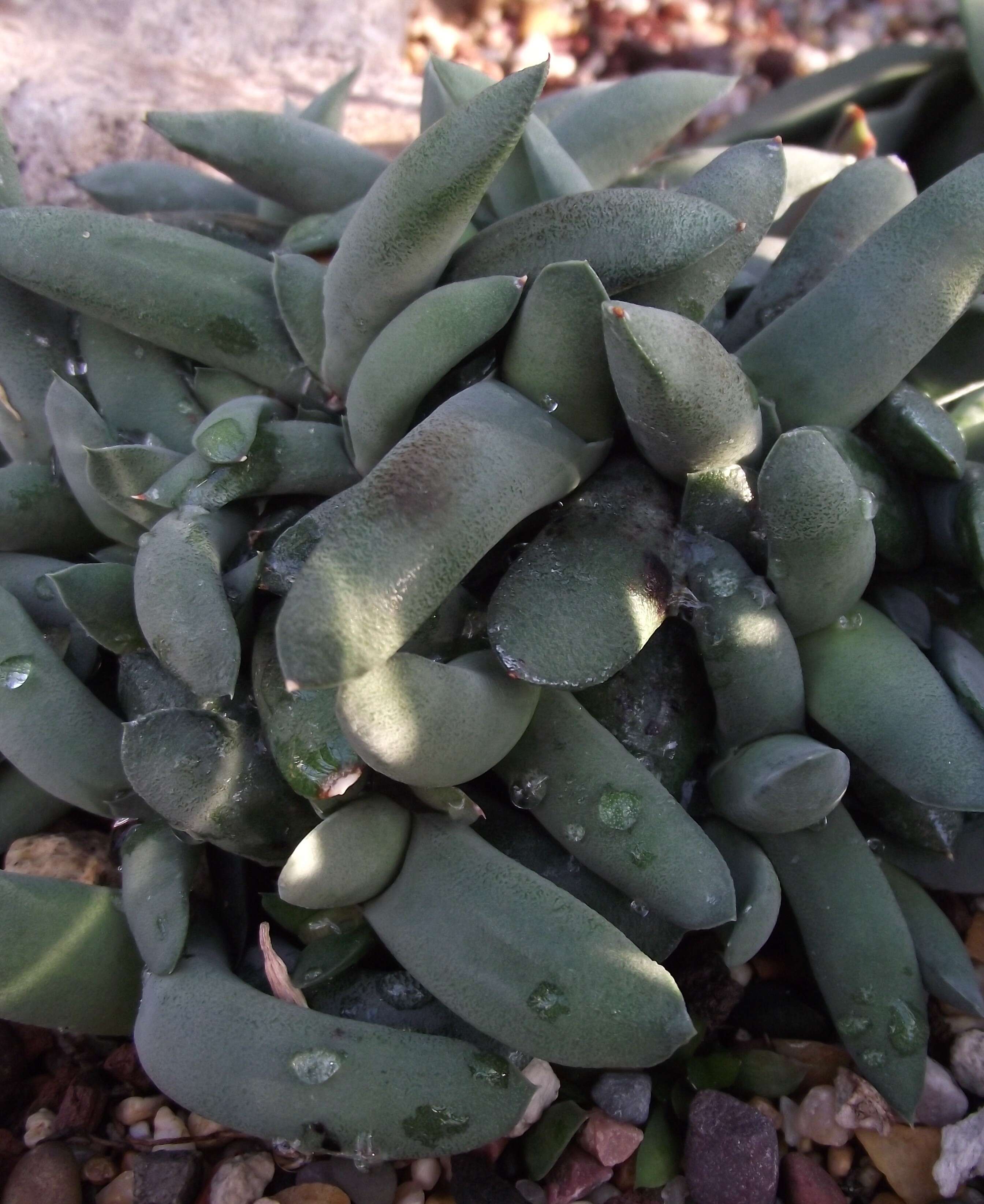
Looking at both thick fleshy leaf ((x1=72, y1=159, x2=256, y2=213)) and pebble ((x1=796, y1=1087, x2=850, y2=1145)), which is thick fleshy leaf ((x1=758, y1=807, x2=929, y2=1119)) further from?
thick fleshy leaf ((x1=72, y1=159, x2=256, y2=213))

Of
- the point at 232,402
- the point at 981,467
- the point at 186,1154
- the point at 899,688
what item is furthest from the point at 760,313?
the point at 186,1154

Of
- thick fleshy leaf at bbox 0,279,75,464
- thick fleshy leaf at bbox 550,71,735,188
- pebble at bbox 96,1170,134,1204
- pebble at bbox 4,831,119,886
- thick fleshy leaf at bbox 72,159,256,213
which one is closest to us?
pebble at bbox 96,1170,134,1204

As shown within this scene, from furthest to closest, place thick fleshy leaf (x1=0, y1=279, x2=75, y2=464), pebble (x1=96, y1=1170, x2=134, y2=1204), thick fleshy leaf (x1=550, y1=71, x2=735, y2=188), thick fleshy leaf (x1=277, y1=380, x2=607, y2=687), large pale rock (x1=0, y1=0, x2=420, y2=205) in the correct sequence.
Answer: large pale rock (x1=0, y1=0, x2=420, y2=205)
thick fleshy leaf (x1=550, y1=71, x2=735, y2=188)
thick fleshy leaf (x1=0, y1=279, x2=75, y2=464)
pebble (x1=96, y1=1170, x2=134, y2=1204)
thick fleshy leaf (x1=277, y1=380, x2=607, y2=687)

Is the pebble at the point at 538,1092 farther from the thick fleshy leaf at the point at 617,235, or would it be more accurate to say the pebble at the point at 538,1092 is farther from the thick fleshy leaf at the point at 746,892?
the thick fleshy leaf at the point at 617,235

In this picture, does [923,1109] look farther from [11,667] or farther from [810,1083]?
[11,667]

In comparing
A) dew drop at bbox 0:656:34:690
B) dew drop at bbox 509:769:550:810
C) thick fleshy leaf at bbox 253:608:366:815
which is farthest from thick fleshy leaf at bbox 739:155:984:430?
dew drop at bbox 0:656:34:690

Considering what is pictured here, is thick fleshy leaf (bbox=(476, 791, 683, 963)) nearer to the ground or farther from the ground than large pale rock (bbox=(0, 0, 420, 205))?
nearer to the ground
